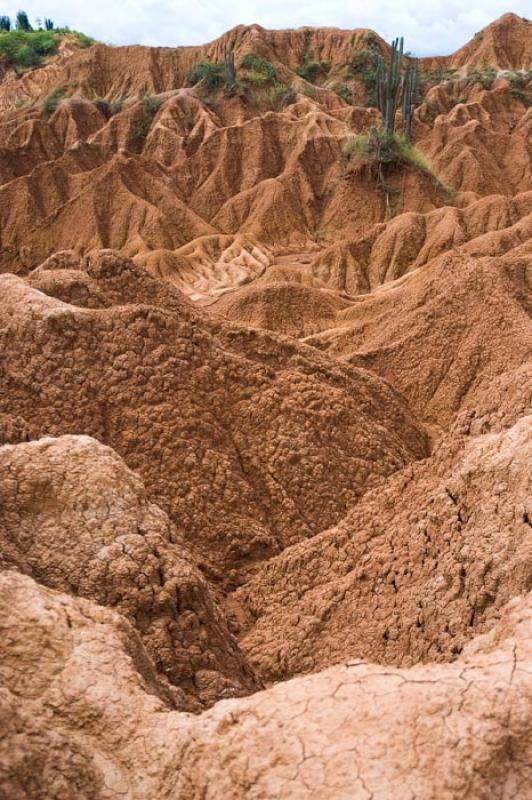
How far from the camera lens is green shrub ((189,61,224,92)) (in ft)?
135

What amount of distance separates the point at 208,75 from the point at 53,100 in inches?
328

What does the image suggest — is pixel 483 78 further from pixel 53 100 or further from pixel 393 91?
pixel 53 100

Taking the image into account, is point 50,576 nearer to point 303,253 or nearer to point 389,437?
point 389,437

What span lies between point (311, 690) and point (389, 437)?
210 inches

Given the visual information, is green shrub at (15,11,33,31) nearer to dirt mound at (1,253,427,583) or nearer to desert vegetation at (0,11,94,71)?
desert vegetation at (0,11,94,71)

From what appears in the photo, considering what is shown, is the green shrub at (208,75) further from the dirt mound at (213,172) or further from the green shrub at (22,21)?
the green shrub at (22,21)

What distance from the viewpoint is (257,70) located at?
42.5m

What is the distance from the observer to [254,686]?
403 centimetres

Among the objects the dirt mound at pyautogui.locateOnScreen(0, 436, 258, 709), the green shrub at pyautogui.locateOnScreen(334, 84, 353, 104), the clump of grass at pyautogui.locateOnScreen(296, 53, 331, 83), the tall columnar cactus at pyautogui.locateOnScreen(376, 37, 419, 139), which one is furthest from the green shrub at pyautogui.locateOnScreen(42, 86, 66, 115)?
the dirt mound at pyautogui.locateOnScreen(0, 436, 258, 709)

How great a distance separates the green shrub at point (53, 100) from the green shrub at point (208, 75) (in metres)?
7.28

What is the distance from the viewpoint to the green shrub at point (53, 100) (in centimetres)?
4100

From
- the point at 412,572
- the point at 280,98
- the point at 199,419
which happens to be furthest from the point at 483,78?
the point at 412,572

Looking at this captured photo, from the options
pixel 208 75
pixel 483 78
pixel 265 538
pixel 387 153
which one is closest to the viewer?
pixel 265 538

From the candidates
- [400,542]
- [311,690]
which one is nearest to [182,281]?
[400,542]
